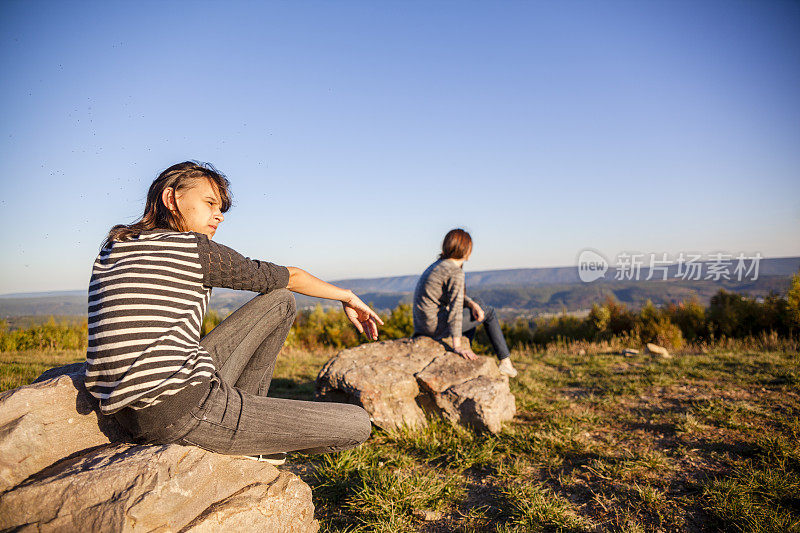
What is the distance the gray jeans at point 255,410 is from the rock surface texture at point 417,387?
1634 millimetres

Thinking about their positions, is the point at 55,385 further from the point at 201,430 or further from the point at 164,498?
the point at 164,498

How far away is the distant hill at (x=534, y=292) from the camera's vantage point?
9.25 m

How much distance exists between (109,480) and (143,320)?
65cm

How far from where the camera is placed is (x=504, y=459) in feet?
11.4

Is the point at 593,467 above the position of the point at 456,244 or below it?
below

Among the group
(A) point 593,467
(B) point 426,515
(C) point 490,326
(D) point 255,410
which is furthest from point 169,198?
(C) point 490,326

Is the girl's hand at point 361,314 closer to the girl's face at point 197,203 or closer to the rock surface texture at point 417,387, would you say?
the girl's face at point 197,203

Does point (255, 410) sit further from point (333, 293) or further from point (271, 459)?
point (333, 293)

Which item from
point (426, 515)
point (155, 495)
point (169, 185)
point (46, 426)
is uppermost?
point (169, 185)

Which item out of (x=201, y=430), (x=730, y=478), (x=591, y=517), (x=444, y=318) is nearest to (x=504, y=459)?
(x=591, y=517)

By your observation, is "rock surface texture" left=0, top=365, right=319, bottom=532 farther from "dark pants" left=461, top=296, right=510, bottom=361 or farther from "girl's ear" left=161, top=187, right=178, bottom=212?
"dark pants" left=461, top=296, right=510, bottom=361

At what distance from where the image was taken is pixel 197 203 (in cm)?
235

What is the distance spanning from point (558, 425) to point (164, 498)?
353 cm

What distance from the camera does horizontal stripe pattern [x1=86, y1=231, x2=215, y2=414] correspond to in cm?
182
